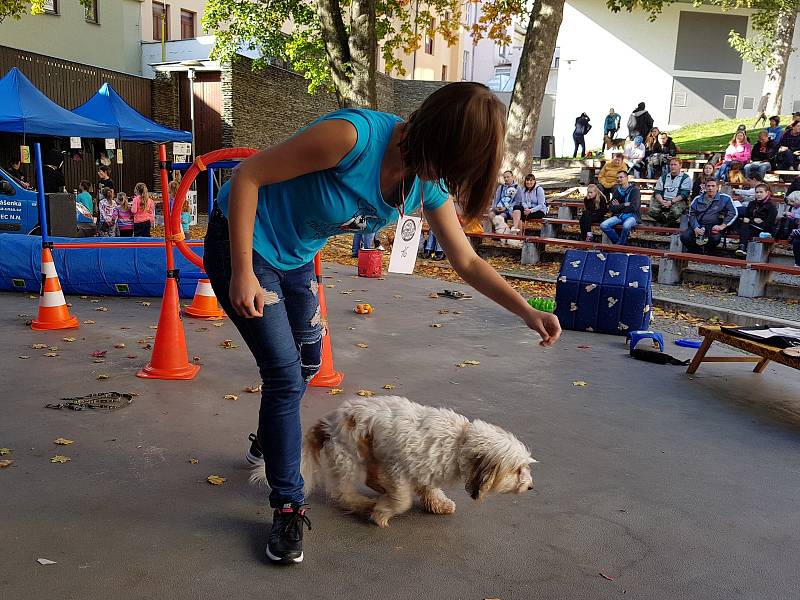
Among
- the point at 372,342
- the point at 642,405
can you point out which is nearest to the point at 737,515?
the point at 642,405

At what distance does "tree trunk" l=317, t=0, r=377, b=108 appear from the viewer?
14562mm

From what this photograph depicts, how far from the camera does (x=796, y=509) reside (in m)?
3.67

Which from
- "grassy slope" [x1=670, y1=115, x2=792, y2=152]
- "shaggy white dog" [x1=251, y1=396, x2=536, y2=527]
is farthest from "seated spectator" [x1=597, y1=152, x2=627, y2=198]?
"shaggy white dog" [x1=251, y1=396, x2=536, y2=527]

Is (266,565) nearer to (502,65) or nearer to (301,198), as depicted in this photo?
(301,198)

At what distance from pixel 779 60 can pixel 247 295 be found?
102 ft

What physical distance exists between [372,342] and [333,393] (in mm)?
1736

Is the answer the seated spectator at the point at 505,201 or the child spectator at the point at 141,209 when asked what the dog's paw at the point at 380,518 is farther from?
the child spectator at the point at 141,209

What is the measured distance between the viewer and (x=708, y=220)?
12211mm

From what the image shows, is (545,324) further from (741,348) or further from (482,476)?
(741,348)

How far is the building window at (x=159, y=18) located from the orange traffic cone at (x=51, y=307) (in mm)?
26373

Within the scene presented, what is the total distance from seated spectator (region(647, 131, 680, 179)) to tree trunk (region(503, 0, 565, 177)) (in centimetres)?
442

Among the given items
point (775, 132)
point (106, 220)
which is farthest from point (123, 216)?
point (775, 132)

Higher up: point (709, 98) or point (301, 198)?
point (709, 98)

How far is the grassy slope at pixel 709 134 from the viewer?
2466 cm
